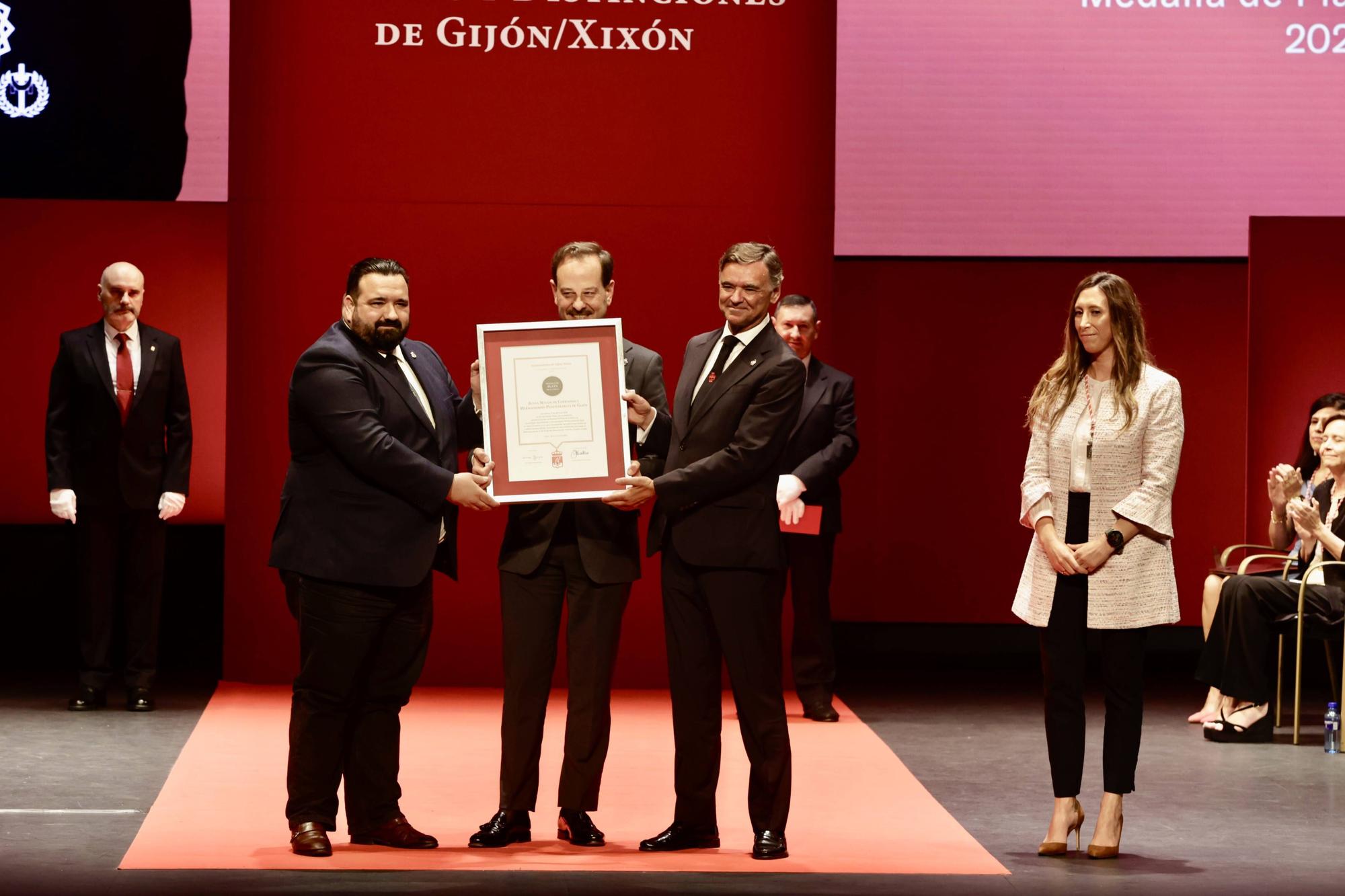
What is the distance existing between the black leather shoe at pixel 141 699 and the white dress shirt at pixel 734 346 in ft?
9.99

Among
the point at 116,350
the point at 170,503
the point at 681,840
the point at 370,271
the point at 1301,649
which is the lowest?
the point at 681,840

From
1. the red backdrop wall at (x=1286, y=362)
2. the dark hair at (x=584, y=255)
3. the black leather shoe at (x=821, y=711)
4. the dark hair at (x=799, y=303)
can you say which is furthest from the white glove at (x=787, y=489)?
the red backdrop wall at (x=1286, y=362)

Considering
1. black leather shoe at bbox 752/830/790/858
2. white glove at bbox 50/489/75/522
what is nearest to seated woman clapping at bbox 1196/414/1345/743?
black leather shoe at bbox 752/830/790/858

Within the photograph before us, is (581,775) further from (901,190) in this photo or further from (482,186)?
(901,190)

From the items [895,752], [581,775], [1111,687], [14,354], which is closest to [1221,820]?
[1111,687]

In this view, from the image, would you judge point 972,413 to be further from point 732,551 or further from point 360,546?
point 360,546

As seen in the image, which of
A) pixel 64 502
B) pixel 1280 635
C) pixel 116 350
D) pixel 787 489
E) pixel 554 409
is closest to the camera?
pixel 554 409

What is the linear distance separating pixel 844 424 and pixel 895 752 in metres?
1.29

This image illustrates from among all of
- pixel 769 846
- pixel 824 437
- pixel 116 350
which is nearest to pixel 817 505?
pixel 824 437

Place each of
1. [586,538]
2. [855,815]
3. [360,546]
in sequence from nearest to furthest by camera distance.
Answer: [360,546] < [586,538] < [855,815]

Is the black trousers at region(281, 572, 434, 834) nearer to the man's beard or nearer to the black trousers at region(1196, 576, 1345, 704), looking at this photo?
the man's beard

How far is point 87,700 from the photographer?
6465 mm

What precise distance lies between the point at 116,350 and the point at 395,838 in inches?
119

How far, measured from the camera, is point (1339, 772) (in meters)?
5.71
